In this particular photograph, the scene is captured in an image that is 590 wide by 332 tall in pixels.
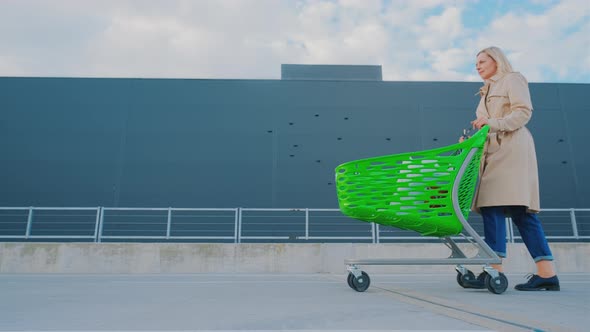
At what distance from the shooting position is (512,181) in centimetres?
175

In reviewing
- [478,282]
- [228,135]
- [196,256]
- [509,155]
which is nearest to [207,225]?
[228,135]

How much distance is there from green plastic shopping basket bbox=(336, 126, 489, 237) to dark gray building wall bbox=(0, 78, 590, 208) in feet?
18.7

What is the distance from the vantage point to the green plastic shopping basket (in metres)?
1.61

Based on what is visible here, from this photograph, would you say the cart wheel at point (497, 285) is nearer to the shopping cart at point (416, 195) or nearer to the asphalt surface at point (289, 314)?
A: the shopping cart at point (416, 195)

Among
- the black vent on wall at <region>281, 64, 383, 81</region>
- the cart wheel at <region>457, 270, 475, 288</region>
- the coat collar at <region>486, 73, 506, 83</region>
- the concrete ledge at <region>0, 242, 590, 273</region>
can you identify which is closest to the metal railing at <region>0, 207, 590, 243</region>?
the concrete ledge at <region>0, 242, 590, 273</region>

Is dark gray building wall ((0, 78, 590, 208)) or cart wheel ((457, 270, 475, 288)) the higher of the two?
dark gray building wall ((0, 78, 590, 208))

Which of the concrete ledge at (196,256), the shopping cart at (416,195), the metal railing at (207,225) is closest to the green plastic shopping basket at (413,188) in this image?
the shopping cart at (416,195)

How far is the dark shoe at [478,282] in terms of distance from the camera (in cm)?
169

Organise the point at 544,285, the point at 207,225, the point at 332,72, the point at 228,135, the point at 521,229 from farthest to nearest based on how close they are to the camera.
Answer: the point at 332,72 → the point at 228,135 → the point at 207,225 → the point at 521,229 → the point at 544,285

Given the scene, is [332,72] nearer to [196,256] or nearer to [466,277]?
[196,256]

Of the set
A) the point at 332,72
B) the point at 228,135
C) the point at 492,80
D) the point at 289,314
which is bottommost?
the point at 289,314

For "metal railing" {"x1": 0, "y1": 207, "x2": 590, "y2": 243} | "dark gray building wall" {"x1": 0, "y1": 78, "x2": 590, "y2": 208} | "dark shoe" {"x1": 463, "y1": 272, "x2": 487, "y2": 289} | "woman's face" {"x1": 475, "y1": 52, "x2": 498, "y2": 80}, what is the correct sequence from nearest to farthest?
"dark shoe" {"x1": 463, "y1": 272, "x2": 487, "y2": 289} < "woman's face" {"x1": 475, "y1": 52, "x2": 498, "y2": 80} < "metal railing" {"x1": 0, "y1": 207, "x2": 590, "y2": 243} < "dark gray building wall" {"x1": 0, "y1": 78, "x2": 590, "y2": 208}

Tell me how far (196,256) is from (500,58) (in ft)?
11.7

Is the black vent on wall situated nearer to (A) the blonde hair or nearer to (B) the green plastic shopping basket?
(A) the blonde hair
